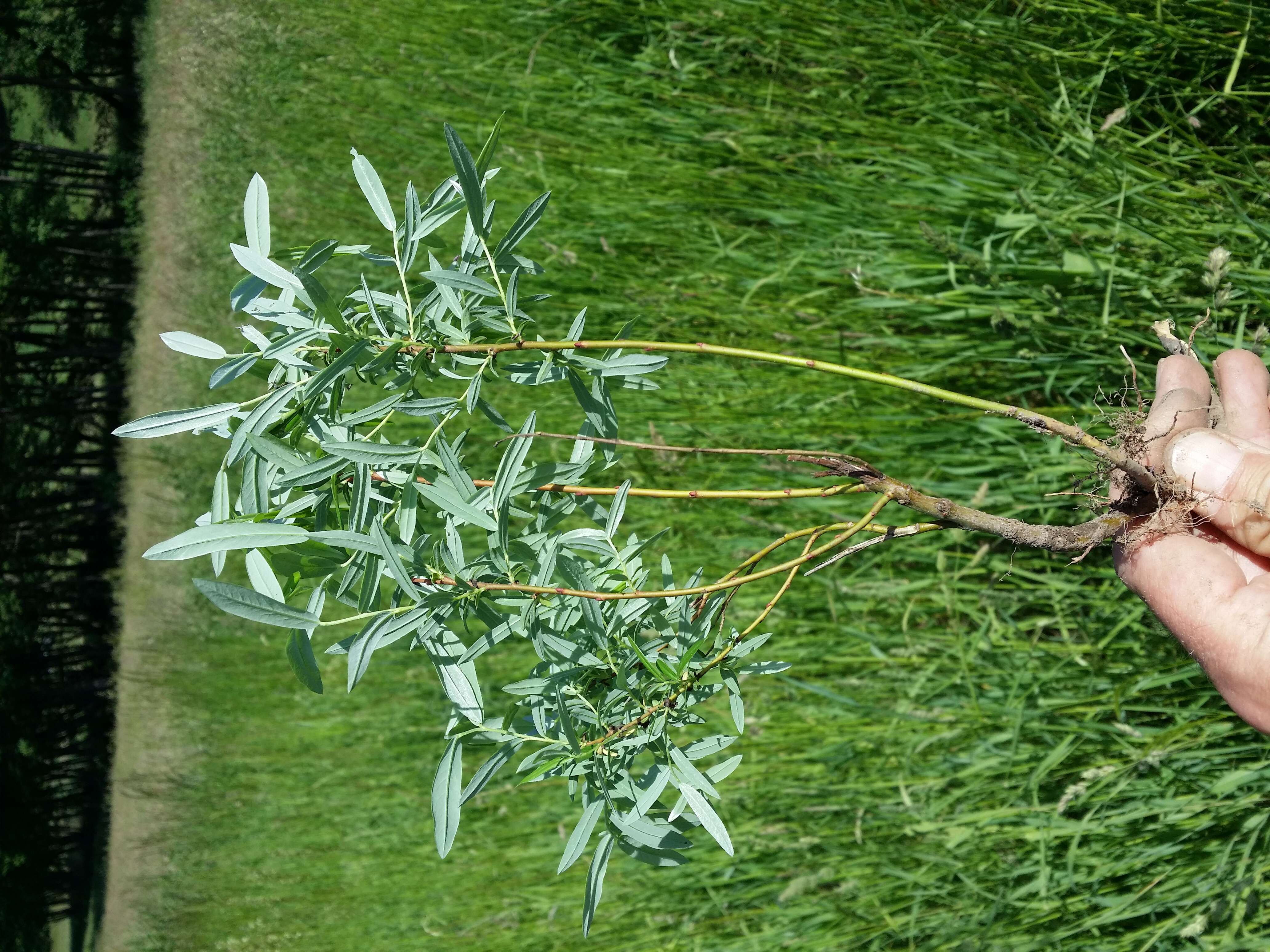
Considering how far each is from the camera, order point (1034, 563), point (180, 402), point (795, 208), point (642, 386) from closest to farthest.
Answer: point (642, 386) → point (1034, 563) → point (795, 208) → point (180, 402)

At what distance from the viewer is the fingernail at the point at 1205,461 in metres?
1.20

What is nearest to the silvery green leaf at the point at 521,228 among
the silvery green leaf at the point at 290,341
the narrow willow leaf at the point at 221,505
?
the silvery green leaf at the point at 290,341

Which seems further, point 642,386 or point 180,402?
point 180,402

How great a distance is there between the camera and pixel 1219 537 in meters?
1.27

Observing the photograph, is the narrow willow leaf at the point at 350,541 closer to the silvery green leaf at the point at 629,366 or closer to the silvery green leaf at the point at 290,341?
the silvery green leaf at the point at 290,341

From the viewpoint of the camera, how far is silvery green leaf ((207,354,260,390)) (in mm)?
1066

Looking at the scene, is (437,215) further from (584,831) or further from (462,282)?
(584,831)

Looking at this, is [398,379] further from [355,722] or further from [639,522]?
[355,722]

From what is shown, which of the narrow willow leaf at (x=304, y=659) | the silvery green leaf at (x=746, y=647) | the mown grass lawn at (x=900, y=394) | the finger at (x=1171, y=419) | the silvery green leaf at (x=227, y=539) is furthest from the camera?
the mown grass lawn at (x=900, y=394)

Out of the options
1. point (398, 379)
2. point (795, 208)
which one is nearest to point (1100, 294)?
point (795, 208)

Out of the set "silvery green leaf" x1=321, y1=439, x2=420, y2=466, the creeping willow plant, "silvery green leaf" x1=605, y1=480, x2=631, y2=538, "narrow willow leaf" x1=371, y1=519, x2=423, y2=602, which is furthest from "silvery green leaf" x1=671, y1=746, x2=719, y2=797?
"silvery green leaf" x1=321, y1=439, x2=420, y2=466

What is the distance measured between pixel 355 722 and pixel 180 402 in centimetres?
278

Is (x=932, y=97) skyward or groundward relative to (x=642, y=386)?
skyward

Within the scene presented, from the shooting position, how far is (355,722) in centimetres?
348
